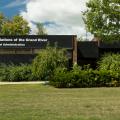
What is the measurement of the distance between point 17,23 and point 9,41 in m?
36.5

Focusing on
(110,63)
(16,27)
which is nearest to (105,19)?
(110,63)

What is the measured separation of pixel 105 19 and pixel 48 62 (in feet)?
24.2

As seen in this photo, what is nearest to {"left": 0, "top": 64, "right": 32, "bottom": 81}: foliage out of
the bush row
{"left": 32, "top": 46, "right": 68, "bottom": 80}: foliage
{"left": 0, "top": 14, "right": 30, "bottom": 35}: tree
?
{"left": 32, "top": 46, "right": 68, "bottom": 80}: foliage

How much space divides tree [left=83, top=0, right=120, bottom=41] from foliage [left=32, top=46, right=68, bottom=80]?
4.41 metres

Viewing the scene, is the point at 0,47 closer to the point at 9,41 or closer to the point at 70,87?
the point at 9,41

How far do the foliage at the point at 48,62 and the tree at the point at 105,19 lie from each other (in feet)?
14.5

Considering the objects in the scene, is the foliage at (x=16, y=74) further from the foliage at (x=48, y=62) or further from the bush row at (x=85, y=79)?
the bush row at (x=85, y=79)

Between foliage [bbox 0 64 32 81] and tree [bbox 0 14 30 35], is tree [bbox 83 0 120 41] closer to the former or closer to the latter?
foliage [bbox 0 64 32 81]

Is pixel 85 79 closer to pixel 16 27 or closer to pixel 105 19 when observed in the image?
pixel 105 19

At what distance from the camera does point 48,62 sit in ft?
142

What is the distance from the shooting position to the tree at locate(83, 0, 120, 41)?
45.2 meters

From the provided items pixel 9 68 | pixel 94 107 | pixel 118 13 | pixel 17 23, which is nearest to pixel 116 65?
pixel 118 13

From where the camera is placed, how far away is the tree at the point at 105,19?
4516 cm

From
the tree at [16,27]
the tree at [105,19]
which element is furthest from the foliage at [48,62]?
the tree at [16,27]
